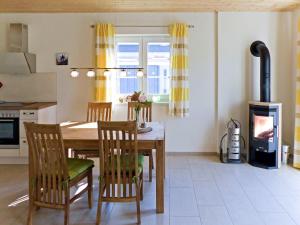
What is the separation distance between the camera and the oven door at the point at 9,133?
5.25m

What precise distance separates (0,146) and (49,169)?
2634 millimetres

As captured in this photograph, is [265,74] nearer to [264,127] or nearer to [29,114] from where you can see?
[264,127]

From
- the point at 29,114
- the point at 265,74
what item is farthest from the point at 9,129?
the point at 265,74

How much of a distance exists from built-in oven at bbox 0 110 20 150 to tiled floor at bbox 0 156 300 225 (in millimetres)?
406

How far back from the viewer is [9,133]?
5285 mm

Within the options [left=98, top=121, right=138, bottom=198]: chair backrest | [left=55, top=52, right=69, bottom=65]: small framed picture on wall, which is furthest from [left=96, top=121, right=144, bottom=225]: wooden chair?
[left=55, top=52, right=69, bottom=65]: small framed picture on wall

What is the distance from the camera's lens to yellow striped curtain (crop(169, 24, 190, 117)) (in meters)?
5.65

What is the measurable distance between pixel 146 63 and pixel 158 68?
0.23m

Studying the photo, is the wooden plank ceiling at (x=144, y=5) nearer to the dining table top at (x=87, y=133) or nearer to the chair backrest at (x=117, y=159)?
the dining table top at (x=87, y=133)

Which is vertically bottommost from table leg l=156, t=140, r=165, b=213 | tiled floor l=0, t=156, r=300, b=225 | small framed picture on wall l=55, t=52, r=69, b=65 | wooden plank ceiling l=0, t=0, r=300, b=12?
tiled floor l=0, t=156, r=300, b=225

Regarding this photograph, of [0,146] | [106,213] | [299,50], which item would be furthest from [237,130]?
[0,146]

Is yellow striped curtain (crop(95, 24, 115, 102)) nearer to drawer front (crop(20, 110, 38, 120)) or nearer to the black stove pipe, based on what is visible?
drawer front (crop(20, 110, 38, 120))

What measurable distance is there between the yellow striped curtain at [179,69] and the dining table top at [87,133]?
1.48 metres

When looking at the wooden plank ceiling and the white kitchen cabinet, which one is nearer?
the wooden plank ceiling
